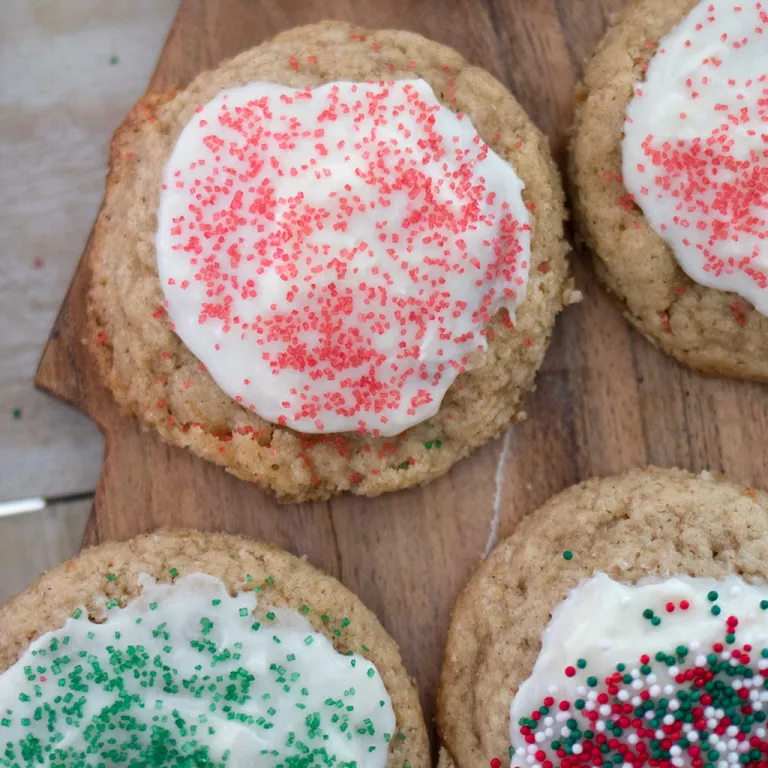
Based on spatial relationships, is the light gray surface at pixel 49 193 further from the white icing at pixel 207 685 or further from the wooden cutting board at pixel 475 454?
the white icing at pixel 207 685

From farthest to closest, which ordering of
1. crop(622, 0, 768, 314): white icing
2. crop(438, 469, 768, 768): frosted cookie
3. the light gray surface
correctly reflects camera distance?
the light gray surface < crop(622, 0, 768, 314): white icing < crop(438, 469, 768, 768): frosted cookie

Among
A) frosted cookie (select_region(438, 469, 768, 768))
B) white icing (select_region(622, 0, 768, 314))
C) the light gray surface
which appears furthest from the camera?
the light gray surface

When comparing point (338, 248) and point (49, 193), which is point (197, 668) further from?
point (49, 193)

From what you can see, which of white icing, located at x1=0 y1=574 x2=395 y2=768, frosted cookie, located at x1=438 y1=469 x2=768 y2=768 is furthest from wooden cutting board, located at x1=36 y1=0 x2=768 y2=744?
white icing, located at x1=0 y1=574 x2=395 y2=768

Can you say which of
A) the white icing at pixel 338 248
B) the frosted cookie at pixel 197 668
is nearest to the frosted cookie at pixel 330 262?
the white icing at pixel 338 248

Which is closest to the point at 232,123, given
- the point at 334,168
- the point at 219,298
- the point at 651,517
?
the point at 334,168

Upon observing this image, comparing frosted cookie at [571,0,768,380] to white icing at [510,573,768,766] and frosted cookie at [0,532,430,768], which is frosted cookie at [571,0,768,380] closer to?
white icing at [510,573,768,766]

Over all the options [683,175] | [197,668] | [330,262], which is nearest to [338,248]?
[330,262]

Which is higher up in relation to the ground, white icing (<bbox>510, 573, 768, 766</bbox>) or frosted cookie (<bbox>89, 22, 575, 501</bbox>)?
frosted cookie (<bbox>89, 22, 575, 501</bbox>)
